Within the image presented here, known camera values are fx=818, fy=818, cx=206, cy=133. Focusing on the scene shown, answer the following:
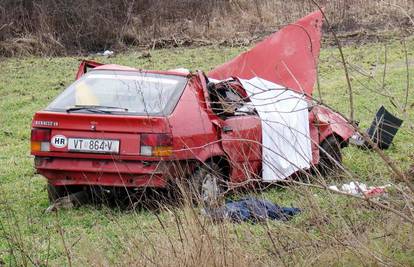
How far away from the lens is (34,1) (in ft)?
88.1

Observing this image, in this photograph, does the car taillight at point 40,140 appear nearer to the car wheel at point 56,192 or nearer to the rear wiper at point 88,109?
the rear wiper at point 88,109

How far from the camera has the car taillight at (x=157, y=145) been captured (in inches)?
308

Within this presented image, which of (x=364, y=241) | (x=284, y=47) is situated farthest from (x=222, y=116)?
(x=364, y=241)

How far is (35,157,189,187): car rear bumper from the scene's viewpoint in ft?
25.5

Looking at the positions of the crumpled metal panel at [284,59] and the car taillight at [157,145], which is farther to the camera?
the crumpled metal panel at [284,59]

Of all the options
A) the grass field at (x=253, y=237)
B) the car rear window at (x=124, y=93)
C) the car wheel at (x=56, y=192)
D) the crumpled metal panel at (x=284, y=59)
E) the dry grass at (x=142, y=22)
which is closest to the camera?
the grass field at (x=253, y=237)

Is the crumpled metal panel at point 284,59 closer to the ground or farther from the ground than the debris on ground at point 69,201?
farther from the ground

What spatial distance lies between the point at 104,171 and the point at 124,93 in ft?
3.32

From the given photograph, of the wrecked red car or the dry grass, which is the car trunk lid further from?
the dry grass

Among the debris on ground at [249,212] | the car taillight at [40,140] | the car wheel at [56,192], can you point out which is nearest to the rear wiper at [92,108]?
the car taillight at [40,140]

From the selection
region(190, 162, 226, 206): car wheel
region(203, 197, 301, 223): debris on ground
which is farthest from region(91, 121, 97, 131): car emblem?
region(203, 197, 301, 223): debris on ground

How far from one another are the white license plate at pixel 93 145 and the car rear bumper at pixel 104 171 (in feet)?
0.34

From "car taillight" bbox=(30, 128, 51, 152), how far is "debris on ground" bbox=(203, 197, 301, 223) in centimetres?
252

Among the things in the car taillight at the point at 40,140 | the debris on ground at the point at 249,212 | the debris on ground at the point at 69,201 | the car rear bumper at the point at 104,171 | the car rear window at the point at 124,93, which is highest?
the car rear window at the point at 124,93
